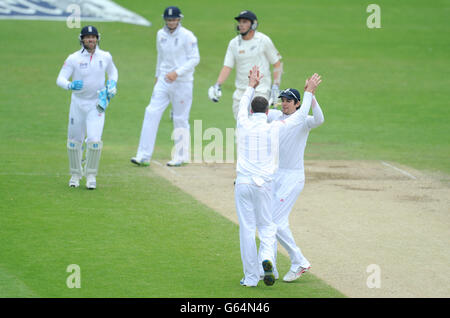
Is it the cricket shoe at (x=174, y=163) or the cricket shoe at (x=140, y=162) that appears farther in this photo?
the cricket shoe at (x=174, y=163)

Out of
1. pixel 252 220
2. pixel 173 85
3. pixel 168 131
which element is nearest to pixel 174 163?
pixel 173 85

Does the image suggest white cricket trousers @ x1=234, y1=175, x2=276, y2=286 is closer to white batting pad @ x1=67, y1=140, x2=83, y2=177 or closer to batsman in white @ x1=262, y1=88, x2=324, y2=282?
batsman in white @ x1=262, y1=88, x2=324, y2=282

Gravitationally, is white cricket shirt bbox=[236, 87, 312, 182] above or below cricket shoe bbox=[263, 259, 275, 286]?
above

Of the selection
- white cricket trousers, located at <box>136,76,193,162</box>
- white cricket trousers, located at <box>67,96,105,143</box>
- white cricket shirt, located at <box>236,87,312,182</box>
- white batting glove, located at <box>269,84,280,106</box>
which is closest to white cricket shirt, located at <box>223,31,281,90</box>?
white batting glove, located at <box>269,84,280,106</box>

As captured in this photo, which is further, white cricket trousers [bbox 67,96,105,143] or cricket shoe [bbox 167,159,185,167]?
cricket shoe [bbox 167,159,185,167]

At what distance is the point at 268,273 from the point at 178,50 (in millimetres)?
7685

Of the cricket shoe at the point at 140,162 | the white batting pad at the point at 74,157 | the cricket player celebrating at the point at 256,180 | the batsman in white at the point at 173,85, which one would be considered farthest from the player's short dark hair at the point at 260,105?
the cricket shoe at the point at 140,162

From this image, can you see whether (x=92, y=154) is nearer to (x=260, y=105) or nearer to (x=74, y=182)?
(x=74, y=182)

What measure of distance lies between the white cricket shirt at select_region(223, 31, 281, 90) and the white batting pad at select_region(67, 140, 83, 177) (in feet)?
10.2

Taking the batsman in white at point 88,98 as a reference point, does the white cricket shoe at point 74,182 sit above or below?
below

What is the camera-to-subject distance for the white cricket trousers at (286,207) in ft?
28.6

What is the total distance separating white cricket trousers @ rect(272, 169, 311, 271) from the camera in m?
8.73

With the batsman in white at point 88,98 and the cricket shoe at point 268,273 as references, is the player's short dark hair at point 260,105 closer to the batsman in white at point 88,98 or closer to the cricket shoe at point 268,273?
the cricket shoe at point 268,273

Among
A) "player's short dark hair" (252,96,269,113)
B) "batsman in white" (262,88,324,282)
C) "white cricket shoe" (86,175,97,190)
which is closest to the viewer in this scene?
"player's short dark hair" (252,96,269,113)
